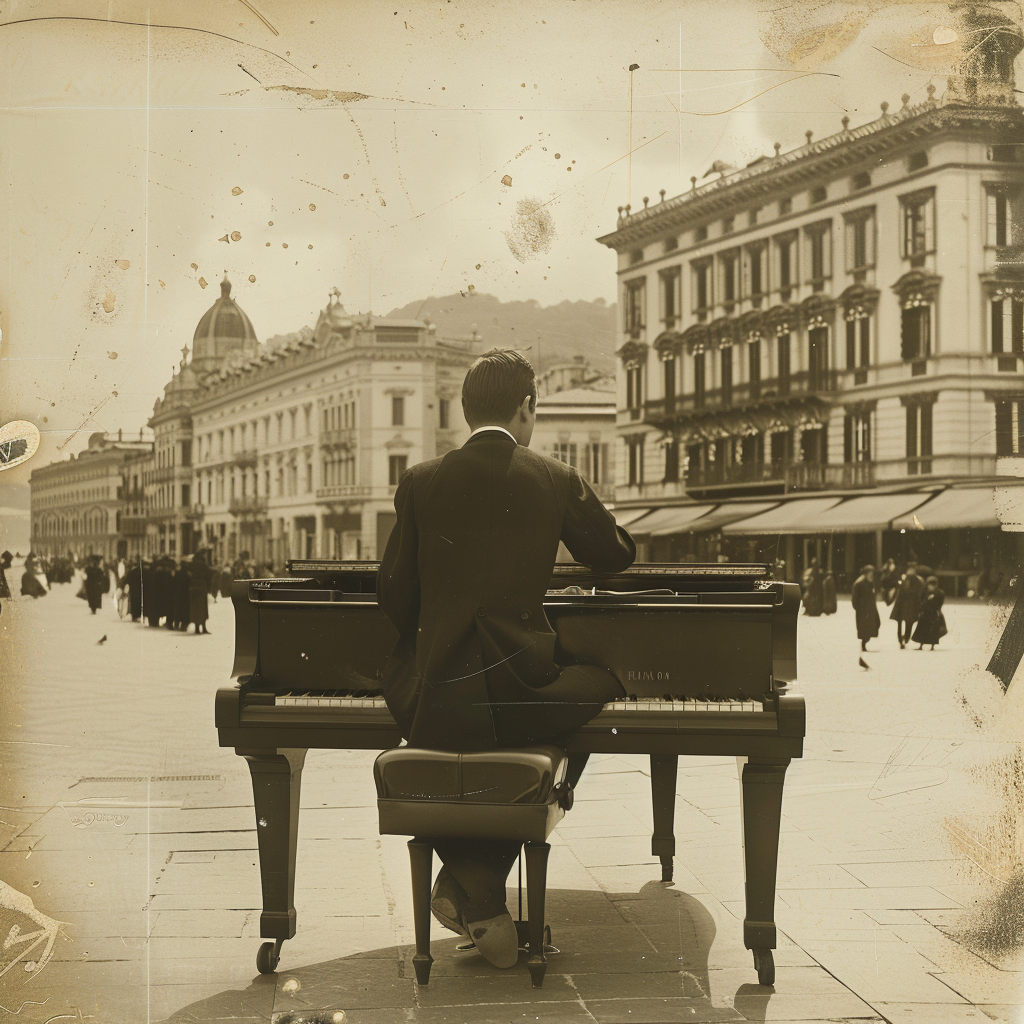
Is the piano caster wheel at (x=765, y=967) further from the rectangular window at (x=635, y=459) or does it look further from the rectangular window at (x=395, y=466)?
the rectangular window at (x=395, y=466)

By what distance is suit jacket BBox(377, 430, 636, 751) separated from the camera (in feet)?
7.61

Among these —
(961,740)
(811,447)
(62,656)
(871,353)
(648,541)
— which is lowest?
(961,740)

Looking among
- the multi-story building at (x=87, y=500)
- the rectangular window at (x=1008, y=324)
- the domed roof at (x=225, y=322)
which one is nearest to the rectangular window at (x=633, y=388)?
the rectangular window at (x=1008, y=324)

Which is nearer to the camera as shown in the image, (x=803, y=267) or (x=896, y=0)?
(x=896, y=0)

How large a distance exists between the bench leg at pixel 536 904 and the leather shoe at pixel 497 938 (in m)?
0.05

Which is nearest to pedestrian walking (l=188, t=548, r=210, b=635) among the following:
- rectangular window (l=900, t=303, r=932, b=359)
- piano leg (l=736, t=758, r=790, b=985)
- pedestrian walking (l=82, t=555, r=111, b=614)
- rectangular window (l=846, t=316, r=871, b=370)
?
pedestrian walking (l=82, t=555, r=111, b=614)

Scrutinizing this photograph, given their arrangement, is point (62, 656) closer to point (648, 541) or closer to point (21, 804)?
point (21, 804)

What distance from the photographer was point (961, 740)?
527 cm

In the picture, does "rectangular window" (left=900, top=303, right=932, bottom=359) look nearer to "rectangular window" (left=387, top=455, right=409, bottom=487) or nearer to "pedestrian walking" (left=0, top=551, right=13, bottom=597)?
"rectangular window" (left=387, top=455, right=409, bottom=487)

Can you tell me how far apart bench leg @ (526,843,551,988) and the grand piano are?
252 millimetres

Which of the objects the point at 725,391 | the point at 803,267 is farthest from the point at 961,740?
the point at 803,267

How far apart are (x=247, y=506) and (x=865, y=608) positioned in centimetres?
499

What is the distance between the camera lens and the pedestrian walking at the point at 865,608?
27.5 feet

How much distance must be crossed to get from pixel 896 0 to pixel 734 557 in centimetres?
428
